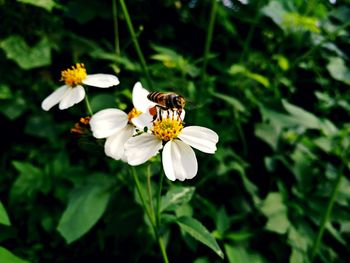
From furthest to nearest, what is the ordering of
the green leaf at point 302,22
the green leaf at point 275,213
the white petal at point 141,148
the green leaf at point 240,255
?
1. the green leaf at point 302,22
2. the green leaf at point 275,213
3. the green leaf at point 240,255
4. the white petal at point 141,148

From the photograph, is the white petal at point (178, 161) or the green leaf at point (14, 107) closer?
the white petal at point (178, 161)

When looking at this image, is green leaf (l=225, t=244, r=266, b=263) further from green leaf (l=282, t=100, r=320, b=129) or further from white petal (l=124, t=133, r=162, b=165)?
white petal (l=124, t=133, r=162, b=165)

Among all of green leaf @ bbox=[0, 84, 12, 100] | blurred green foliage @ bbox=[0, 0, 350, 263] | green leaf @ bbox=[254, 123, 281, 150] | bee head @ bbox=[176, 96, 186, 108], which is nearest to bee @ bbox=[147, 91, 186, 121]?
bee head @ bbox=[176, 96, 186, 108]

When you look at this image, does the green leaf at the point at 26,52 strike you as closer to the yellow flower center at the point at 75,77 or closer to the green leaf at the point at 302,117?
the yellow flower center at the point at 75,77

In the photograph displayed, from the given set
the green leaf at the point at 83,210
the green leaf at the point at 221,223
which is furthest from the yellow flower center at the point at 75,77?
the green leaf at the point at 221,223

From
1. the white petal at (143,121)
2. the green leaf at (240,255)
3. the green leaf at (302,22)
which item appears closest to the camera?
the white petal at (143,121)

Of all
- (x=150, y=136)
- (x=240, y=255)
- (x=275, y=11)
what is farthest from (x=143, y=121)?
(x=275, y=11)

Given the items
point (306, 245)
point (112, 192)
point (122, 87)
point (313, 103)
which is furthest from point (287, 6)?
point (112, 192)
